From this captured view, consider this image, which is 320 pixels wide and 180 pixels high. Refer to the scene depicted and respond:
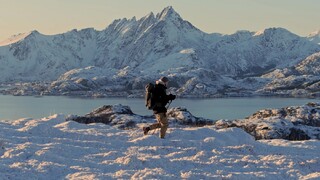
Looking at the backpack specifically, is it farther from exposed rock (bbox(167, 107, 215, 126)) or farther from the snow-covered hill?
exposed rock (bbox(167, 107, 215, 126))

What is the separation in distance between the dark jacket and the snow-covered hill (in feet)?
4.78

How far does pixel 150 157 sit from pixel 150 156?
0.28m

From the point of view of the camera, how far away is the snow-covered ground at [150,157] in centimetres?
1588

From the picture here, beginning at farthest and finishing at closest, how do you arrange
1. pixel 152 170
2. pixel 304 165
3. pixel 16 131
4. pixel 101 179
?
pixel 16 131, pixel 304 165, pixel 152 170, pixel 101 179

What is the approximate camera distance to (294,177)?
15766 mm

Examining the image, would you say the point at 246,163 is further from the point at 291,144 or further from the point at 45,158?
the point at 45,158

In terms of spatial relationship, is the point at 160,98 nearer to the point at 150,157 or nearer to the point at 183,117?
the point at 150,157

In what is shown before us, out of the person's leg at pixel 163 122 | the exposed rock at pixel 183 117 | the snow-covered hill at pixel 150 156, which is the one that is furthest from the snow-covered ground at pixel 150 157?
the exposed rock at pixel 183 117

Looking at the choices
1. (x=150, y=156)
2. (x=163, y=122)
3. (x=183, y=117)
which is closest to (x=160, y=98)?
(x=163, y=122)

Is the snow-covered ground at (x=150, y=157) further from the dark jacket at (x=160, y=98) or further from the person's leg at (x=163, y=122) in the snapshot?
the dark jacket at (x=160, y=98)

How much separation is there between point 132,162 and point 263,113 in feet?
180

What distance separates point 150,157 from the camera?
17.9m

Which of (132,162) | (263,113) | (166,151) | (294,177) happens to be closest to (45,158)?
(132,162)

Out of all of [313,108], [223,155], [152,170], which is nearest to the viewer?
[152,170]
